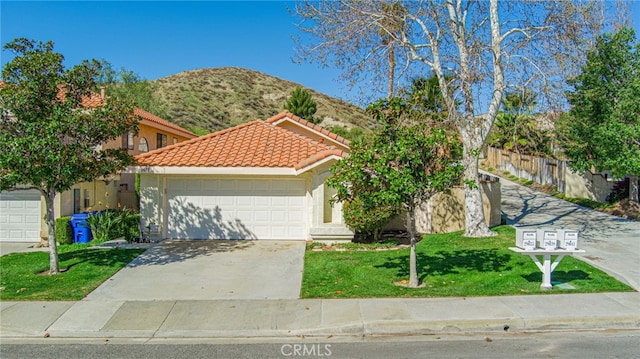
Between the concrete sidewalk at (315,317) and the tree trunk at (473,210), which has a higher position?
the tree trunk at (473,210)

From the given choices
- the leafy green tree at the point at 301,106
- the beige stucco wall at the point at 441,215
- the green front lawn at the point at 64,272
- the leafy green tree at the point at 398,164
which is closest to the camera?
the leafy green tree at the point at 398,164

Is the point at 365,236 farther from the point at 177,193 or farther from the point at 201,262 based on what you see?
the point at 177,193

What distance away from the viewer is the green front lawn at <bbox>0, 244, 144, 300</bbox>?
8938mm

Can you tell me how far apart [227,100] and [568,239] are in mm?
58293

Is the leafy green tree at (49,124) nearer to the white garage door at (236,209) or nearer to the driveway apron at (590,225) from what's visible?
the white garage door at (236,209)

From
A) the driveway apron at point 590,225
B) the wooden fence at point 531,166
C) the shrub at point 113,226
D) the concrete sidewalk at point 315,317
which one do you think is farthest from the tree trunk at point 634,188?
the shrub at point 113,226

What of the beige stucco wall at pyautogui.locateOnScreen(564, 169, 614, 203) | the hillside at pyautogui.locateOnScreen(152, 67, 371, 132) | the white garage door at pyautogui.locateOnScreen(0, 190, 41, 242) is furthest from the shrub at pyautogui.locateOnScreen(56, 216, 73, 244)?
the hillside at pyautogui.locateOnScreen(152, 67, 371, 132)

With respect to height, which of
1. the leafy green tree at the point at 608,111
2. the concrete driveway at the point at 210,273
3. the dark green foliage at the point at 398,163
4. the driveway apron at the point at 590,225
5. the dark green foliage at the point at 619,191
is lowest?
the concrete driveway at the point at 210,273

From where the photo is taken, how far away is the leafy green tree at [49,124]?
9.34m

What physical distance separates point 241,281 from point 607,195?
61.8 ft

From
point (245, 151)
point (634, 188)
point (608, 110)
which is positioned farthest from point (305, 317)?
point (634, 188)

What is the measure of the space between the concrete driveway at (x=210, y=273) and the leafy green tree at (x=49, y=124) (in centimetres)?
216

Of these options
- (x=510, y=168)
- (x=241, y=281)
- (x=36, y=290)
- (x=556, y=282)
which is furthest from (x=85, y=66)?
(x=510, y=168)

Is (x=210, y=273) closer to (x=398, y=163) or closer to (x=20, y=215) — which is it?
(x=398, y=163)
